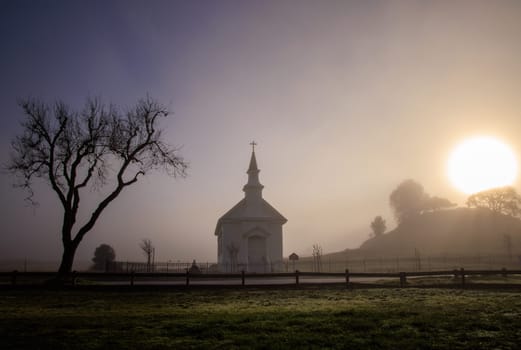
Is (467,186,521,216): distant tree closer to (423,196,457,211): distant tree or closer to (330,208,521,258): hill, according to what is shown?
(330,208,521,258): hill

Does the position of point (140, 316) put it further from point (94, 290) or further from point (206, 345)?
point (94, 290)

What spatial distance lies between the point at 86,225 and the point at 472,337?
73.9 feet

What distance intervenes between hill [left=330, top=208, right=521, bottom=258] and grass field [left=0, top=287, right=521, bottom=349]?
84.9m

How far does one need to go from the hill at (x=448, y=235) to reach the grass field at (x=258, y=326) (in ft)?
279

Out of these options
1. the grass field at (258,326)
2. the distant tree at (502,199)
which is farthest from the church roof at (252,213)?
the distant tree at (502,199)

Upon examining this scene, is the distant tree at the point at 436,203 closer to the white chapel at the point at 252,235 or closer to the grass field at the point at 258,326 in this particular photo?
the white chapel at the point at 252,235

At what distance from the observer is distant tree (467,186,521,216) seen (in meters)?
A: 94.8

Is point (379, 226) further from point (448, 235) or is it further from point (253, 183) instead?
point (253, 183)

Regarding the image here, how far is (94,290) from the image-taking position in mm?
20969

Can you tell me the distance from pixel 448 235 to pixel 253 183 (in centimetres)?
8447

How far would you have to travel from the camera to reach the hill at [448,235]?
9844 centimetres

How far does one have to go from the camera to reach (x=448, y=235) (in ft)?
374

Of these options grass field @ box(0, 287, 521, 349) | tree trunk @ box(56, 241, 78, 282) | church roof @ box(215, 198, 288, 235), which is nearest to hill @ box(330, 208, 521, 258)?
church roof @ box(215, 198, 288, 235)

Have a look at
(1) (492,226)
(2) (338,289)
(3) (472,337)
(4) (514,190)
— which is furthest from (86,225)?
(1) (492,226)
